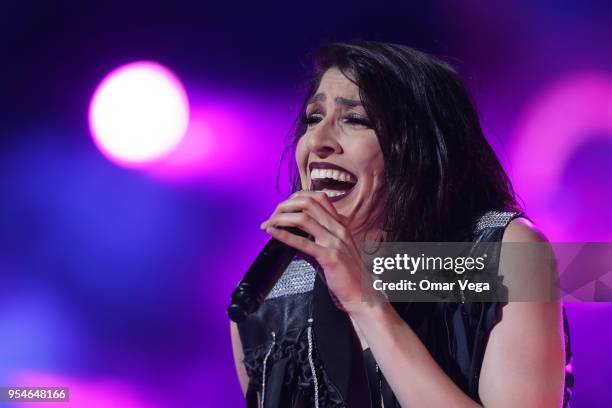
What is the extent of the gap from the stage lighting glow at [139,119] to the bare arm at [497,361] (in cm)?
118

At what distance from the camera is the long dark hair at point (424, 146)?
140cm

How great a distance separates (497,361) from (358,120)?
541mm

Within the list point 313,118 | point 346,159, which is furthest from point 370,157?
point 313,118

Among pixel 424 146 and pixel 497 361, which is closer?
pixel 497 361

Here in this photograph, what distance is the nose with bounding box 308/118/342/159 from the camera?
4.59 ft

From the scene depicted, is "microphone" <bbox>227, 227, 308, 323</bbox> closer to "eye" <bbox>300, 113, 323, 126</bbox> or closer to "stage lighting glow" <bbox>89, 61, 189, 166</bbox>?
"eye" <bbox>300, 113, 323, 126</bbox>

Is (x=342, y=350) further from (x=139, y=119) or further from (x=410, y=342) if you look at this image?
(x=139, y=119)

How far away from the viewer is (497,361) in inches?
44.4

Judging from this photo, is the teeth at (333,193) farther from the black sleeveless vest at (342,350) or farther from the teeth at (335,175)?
the black sleeveless vest at (342,350)

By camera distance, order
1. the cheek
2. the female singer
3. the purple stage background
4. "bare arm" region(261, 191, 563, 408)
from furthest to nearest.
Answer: the purple stage background, the cheek, the female singer, "bare arm" region(261, 191, 563, 408)

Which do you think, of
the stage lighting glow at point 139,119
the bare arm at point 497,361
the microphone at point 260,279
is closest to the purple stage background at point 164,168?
the stage lighting glow at point 139,119

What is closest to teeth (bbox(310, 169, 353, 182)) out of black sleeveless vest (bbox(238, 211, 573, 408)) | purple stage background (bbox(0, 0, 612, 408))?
black sleeveless vest (bbox(238, 211, 573, 408))

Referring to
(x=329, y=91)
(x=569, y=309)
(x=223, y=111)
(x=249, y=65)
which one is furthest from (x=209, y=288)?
(x=569, y=309)

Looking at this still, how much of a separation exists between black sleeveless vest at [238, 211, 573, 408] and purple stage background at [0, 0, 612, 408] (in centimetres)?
58
